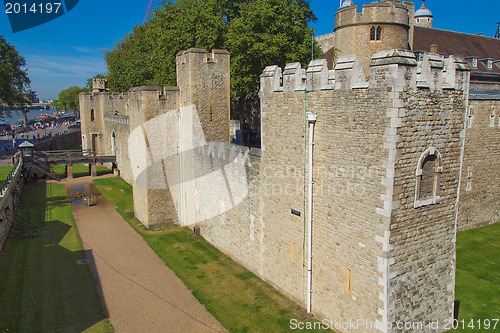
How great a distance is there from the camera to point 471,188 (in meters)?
19.2

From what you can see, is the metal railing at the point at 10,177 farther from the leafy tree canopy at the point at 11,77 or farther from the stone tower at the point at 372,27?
the stone tower at the point at 372,27

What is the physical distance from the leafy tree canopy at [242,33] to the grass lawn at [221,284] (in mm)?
10736

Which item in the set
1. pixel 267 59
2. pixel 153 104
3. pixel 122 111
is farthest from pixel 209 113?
pixel 122 111

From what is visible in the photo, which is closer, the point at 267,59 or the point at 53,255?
the point at 53,255

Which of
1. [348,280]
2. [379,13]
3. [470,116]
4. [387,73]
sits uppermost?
[379,13]

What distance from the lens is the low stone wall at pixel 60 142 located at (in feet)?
139

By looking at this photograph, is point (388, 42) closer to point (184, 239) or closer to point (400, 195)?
point (184, 239)

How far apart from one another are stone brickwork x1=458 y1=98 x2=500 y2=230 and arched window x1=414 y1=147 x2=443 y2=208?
10.9 m

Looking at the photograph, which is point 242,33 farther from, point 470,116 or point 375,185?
point 375,185

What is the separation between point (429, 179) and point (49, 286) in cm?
1201

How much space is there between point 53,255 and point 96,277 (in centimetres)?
304

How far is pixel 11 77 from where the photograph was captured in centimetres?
3088

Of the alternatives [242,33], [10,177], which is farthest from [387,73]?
[10,177]

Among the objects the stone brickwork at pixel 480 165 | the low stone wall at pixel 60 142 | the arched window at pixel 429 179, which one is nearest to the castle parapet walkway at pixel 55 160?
the low stone wall at pixel 60 142
